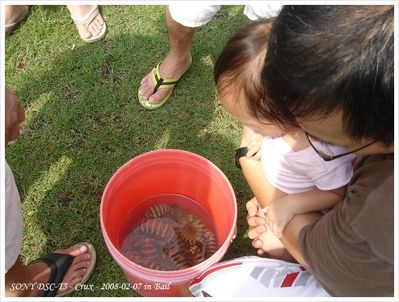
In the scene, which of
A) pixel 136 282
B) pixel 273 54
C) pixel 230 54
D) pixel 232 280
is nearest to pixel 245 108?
pixel 230 54

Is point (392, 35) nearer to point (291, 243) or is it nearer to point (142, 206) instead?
point (291, 243)

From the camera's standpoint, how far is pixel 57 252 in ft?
5.57

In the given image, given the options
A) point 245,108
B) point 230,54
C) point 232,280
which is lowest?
point 232,280

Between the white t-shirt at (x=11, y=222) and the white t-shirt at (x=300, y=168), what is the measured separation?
28.1 inches

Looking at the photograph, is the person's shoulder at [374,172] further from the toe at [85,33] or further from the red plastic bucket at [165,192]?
the toe at [85,33]

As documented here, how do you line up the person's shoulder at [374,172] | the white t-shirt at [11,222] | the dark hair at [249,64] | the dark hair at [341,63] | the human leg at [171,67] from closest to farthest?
the dark hair at [341,63] < the person's shoulder at [374,172] < the dark hair at [249,64] < the white t-shirt at [11,222] < the human leg at [171,67]

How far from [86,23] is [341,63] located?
1.58m

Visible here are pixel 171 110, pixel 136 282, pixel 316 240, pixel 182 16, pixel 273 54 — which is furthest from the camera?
pixel 171 110

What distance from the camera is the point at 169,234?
1803mm

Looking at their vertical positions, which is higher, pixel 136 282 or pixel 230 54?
pixel 230 54

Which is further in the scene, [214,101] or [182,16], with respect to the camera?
[214,101]

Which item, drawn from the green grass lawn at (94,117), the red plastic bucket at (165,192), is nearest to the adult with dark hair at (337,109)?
the red plastic bucket at (165,192)

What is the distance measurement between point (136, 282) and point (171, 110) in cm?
76

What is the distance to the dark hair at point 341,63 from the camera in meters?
0.73
